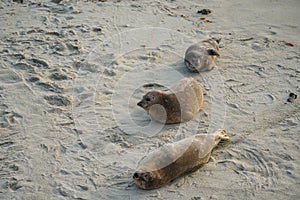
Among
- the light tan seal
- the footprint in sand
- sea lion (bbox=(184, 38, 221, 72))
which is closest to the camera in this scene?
the light tan seal

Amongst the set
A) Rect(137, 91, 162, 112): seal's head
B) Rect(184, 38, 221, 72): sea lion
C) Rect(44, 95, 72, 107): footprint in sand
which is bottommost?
Rect(44, 95, 72, 107): footprint in sand

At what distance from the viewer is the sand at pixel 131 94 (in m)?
4.06

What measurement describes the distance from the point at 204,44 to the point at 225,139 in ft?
6.39

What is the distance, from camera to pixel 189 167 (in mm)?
4066

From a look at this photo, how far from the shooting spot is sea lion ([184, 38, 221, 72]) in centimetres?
584

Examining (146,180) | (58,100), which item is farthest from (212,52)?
(146,180)

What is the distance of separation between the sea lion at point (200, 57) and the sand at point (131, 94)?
0.11 metres

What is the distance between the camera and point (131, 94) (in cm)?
539

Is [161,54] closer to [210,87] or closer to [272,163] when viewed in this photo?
[210,87]

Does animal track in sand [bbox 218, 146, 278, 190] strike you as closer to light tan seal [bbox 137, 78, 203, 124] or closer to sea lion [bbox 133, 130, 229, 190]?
sea lion [bbox 133, 130, 229, 190]

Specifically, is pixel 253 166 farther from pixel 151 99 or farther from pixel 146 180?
pixel 151 99

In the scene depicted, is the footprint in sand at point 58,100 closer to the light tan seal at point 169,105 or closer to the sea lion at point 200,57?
the light tan seal at point 169,105

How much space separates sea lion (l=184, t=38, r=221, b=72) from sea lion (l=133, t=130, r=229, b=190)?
1713mm

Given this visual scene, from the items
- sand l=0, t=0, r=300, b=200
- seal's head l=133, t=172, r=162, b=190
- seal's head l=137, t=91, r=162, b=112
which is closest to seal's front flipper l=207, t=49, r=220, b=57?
sand l=0, t=0, r=300, b=200
